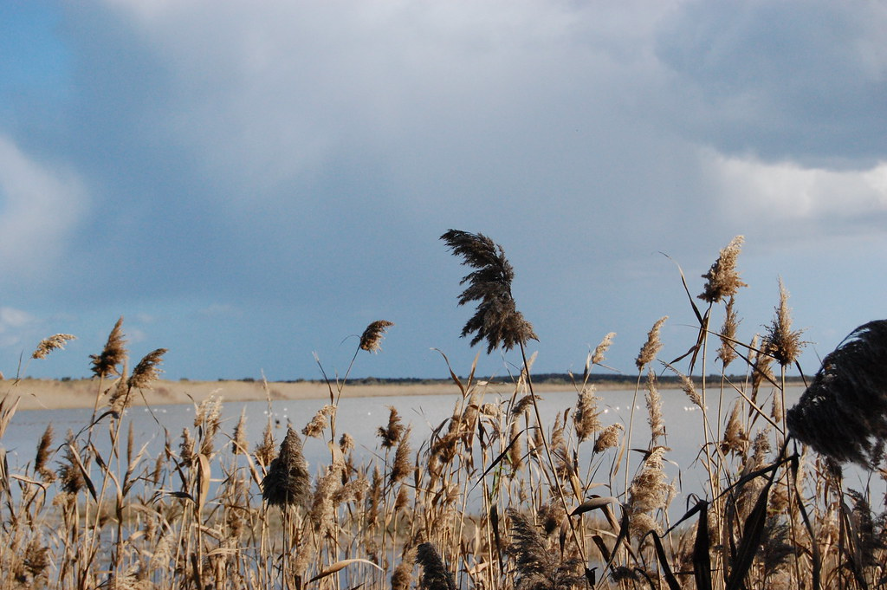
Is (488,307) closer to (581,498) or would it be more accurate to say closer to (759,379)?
(581,498)

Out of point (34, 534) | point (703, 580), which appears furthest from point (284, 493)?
point (34, 534)

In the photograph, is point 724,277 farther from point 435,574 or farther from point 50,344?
point 50,344

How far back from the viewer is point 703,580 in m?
1.97

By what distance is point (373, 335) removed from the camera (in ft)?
13.5

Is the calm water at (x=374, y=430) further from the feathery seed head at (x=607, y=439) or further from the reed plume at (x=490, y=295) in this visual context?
the reed plume at (x=490, y=295)

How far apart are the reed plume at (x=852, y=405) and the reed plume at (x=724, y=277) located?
4.65ft

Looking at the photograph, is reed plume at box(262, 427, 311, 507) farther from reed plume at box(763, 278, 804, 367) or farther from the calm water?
reed plume at box(763, 278, 804, 367)

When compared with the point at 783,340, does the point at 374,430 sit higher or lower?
lower

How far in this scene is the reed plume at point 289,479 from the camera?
2768 mm

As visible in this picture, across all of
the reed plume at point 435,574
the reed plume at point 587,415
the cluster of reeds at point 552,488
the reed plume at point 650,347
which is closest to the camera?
the cluster of reeds at point 552,488

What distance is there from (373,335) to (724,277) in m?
2.04

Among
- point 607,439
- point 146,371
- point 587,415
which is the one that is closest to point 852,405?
point 587,415

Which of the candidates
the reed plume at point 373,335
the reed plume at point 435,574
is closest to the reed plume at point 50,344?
the reed plume at point 373,335

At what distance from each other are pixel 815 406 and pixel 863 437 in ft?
0.36
